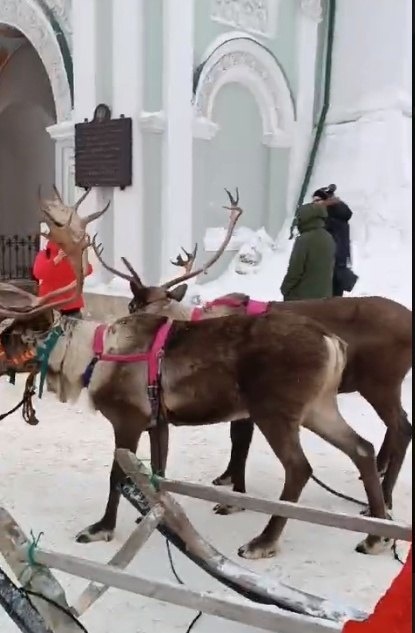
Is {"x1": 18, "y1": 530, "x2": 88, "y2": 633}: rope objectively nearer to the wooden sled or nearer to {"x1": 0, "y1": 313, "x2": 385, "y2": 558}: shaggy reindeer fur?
the wooden sled

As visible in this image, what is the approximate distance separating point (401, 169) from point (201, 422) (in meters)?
6.47

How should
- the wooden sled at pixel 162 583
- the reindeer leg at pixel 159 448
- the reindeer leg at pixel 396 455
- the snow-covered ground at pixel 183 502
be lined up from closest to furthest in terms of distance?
the wooden sled at pixel 162 583, the snow-covered ground at pixel 183 502, the reindeer leg at pixel 159 448, the reindeer leg at pixel 396 455

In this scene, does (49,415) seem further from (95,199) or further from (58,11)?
(58,11)

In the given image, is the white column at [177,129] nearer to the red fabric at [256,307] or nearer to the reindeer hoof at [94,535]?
the red fabric at [256,307]

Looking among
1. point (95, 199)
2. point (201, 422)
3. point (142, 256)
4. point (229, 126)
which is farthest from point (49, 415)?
point (229, 126)

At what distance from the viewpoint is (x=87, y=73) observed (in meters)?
8.48

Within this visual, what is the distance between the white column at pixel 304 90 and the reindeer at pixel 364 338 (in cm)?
592

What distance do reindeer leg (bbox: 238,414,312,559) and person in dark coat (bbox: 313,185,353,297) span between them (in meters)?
3.06

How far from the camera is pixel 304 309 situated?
397cm

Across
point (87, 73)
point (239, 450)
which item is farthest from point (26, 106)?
point (239, 450)

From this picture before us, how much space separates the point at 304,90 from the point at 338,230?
13.4 feet

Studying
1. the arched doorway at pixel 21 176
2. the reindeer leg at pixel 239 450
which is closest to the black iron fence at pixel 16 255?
the arched doorway at pixel 21 176

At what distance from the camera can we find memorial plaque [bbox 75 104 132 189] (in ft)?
27.0

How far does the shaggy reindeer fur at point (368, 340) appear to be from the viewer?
149 inches
